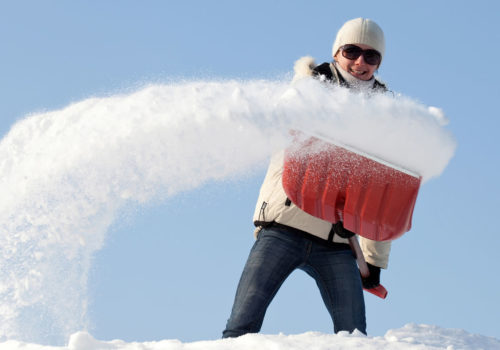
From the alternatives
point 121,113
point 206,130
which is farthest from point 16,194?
point 206,130

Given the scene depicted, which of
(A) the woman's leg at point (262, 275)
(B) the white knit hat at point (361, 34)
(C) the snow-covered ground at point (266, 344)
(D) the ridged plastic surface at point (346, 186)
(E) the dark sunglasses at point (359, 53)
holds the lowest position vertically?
(C) the snow-covered ground at point (266, 344)

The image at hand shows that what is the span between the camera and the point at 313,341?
4.24 m

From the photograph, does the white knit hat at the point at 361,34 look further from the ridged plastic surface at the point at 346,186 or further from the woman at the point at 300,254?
A: the ridged plastic surface at the point at 346,186

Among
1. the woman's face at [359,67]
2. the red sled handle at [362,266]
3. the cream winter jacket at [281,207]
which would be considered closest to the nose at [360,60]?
the woman's face at [359,67]

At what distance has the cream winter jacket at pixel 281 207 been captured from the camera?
4.85 metres

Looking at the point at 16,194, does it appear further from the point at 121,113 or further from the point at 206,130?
the point at 206,130

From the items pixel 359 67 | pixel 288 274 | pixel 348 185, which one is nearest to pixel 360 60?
pixel 359 67

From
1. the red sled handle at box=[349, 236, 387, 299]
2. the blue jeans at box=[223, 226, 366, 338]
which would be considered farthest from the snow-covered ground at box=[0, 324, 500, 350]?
the red sled handle at box=[349, 236, 387, 299]

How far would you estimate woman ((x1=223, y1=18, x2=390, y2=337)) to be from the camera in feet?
15.5

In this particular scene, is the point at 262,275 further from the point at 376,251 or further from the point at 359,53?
the point at 359,53

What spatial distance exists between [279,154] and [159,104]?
91 cm

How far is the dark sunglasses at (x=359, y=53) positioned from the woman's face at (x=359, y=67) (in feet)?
0.07

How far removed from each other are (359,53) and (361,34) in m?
0.15

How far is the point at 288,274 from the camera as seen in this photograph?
4.89m
